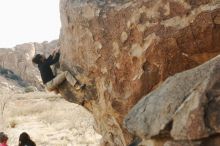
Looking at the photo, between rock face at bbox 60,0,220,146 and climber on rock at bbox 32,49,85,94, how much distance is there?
243 mm

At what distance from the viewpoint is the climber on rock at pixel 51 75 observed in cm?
1076

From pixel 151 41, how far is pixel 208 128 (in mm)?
3295

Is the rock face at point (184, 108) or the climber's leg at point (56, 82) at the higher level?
the rock face at point (184, 108)

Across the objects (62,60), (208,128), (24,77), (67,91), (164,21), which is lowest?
(24,77)

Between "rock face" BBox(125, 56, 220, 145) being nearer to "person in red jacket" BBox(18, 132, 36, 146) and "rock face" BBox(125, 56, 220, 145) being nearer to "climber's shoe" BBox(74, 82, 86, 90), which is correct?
"climber's shoe" BBox(74, 82, 86, 90)

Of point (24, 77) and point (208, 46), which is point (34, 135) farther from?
point (24, 77)

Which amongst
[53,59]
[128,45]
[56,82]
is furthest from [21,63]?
[128,45]

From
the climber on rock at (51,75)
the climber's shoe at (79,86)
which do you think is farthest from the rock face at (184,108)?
the climber on rock at (51,75)

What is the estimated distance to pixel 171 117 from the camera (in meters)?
6.33

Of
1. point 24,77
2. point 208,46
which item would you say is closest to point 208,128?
point 208,46

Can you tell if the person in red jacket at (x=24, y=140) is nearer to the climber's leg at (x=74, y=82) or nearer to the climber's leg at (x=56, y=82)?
the climber's leg at (x=56, y=82)

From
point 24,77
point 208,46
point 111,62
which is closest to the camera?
point 208,46

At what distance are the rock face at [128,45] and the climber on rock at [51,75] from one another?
→ 243 millimetres

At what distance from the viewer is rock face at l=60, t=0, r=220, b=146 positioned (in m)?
8.32
